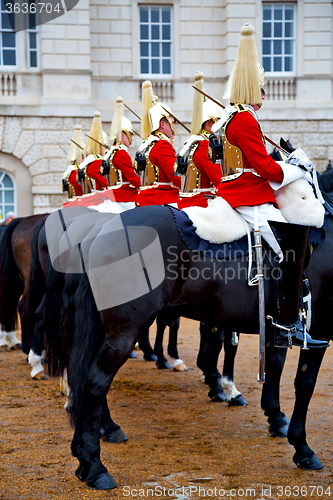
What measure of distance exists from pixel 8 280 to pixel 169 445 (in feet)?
13.6

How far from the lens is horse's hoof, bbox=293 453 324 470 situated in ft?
12.0

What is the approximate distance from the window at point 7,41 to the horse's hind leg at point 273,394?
1310cm

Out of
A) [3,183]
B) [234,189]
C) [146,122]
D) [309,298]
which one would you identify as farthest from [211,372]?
[3,183]

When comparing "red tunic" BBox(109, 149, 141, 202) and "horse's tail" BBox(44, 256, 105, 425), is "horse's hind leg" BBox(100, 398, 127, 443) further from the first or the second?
"red tunic" BBox(109, 149, 141, 202)

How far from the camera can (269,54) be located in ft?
51.9

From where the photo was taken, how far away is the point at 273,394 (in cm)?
454

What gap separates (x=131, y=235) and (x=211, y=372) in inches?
98.6

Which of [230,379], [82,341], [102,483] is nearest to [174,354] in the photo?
[230,379]

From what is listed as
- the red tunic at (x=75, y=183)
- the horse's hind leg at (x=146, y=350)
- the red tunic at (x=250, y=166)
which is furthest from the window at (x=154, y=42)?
the red tunic at (x=250, y=166)

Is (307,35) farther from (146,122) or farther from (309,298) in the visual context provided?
(309,298)

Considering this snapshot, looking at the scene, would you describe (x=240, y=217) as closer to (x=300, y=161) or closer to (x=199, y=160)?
(x=300, y=161)

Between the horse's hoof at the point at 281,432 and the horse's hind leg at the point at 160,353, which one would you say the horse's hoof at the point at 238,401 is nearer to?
the horse's hoof at the point at 281,432

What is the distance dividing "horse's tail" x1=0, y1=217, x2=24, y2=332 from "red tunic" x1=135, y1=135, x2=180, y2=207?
2.15 metres

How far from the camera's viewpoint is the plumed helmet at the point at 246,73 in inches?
141
